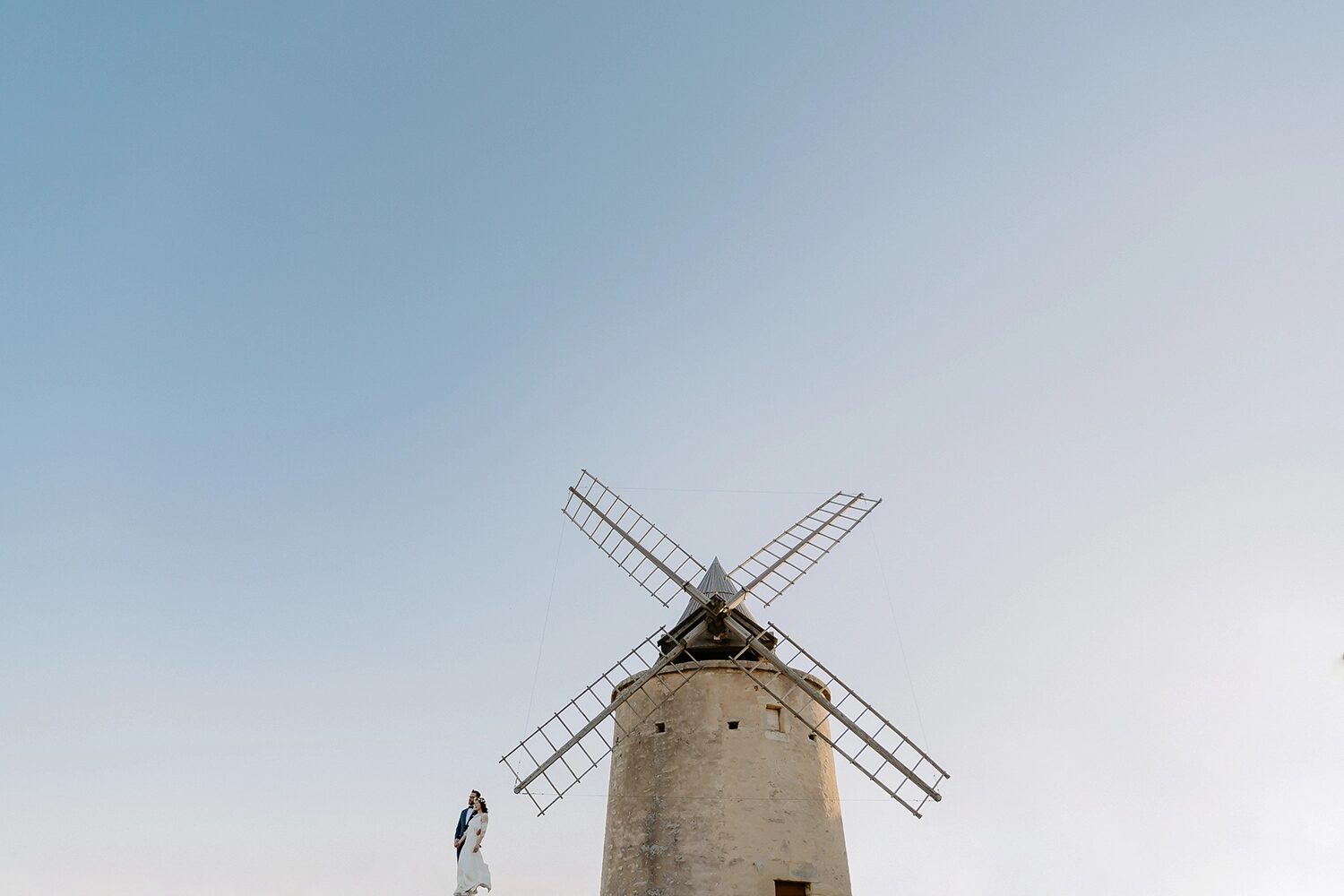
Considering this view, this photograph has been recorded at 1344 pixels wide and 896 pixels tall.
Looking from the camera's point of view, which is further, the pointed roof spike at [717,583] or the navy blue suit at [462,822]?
the pointed roof spike at [717,583]

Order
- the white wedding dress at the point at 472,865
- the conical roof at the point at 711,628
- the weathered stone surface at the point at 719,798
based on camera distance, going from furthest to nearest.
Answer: the conical roof at the point at 711,628 → the weathered stone surface at the point at 719,798 → the white wedding dress at the point at 472,865

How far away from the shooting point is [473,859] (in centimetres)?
1091

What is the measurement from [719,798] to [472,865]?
10.8 feet

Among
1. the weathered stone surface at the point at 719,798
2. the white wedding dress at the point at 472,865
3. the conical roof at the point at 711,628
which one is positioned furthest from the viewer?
the conical roof at the point at 711,628

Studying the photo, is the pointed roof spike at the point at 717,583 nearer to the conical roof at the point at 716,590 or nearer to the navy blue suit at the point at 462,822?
the conical roof at the point at 716,590

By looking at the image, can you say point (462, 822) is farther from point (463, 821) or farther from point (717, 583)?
point (717, 583)

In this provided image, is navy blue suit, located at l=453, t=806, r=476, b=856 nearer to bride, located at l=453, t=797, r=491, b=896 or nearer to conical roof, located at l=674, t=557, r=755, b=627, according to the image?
bride, located at l=453, t=797, r=491, b=896

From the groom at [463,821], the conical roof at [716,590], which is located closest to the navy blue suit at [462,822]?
the groom at [463,821]

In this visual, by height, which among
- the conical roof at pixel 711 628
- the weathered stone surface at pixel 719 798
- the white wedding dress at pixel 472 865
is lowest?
the white wedding dress at pixel 472 865

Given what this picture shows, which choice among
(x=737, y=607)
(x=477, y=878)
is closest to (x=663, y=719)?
(x=737, y=607)

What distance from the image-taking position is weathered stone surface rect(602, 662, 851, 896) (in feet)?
39.0

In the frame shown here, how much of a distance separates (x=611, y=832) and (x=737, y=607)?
3.81 metres

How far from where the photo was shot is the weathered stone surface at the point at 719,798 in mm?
11898

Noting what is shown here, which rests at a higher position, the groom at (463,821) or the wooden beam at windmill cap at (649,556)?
the wooden beam at windmill cap at (649,556)
